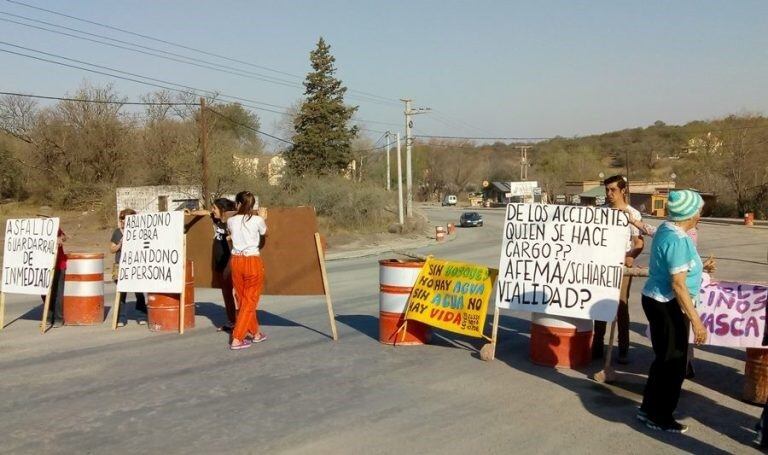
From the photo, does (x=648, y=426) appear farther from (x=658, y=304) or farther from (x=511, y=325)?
(x=511, y=325)

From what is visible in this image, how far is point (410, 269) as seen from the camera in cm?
853

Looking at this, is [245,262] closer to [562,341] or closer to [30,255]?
[562,341]

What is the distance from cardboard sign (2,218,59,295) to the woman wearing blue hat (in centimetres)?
829

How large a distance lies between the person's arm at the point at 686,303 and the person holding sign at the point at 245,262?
499cm

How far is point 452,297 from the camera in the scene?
8.17m

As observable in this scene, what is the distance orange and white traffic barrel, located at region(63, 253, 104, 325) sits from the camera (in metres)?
10.2

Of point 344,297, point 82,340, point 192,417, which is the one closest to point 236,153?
point 344,297

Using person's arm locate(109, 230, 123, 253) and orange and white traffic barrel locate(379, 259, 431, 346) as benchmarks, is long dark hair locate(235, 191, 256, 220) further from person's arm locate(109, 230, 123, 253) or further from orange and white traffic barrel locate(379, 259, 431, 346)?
person's arm locate(109, 230, 123, 253)

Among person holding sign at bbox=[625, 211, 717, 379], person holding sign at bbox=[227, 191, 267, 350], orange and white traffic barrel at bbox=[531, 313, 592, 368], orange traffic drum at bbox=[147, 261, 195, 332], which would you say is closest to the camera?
person holding sign at bbox=[625, 211, 717, 379]

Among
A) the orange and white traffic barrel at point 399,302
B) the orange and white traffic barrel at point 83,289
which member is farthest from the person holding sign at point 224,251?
the orange and white traffic barrel at point 399,302

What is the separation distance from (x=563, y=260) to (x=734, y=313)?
1.74 metres

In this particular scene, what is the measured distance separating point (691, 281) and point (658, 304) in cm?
46

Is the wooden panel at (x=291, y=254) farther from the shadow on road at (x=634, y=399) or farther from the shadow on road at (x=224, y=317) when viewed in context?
the shadow on road at (x=634, y=399)

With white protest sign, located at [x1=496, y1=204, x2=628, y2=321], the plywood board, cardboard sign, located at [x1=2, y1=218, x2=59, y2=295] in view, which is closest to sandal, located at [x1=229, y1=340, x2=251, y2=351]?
the plywood board
